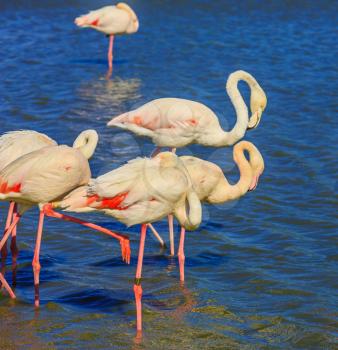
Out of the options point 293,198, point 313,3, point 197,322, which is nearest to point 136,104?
point 293,198

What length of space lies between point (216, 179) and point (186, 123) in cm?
122

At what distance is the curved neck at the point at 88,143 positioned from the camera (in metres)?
6.64

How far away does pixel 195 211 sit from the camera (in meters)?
5.90

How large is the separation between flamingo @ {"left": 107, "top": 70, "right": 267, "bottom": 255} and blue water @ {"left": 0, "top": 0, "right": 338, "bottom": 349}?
715mm

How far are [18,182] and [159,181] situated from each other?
99 cm

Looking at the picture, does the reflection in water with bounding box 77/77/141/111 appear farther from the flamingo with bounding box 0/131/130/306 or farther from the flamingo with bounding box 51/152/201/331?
the flamingo with bounding box 51/152/201/331

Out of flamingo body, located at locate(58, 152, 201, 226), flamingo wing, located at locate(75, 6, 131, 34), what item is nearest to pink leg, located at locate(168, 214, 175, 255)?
flamingo body, located at locate(58, 152, 201, 226)

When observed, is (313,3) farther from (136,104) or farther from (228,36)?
(136,104)

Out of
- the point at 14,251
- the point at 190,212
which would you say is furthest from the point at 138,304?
the point at 14,251

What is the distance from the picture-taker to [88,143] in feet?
21.9

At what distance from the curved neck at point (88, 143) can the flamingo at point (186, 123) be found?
4.81 feet

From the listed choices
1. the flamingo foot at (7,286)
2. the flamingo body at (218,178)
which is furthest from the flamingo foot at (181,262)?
the flamingo foot at (7,286)

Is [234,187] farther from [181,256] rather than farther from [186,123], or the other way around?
[186,123]

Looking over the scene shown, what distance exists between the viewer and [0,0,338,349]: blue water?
5.88 metres
